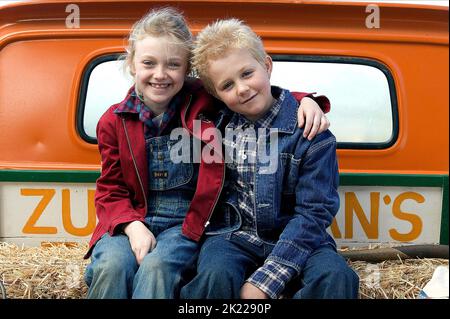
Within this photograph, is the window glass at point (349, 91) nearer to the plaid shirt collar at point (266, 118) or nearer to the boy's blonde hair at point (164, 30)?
the plaid shirt collar at point (266, 118)

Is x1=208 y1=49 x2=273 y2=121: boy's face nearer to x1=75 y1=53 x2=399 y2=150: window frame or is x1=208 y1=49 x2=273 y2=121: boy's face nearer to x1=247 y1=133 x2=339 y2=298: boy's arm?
x1=247 y1=133 x2=339 y2=298: boy's arm

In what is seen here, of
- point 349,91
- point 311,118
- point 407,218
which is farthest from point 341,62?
point 407,218

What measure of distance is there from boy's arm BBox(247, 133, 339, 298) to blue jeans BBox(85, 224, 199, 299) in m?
0.30

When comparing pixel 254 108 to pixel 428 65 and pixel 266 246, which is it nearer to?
pixel 266 246

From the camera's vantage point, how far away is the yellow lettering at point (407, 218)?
294 cm

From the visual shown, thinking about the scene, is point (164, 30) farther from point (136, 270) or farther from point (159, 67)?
point (136, 270)

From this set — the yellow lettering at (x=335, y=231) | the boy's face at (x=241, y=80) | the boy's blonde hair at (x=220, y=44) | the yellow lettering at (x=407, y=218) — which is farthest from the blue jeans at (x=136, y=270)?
the yellow lettering at (x=407, y=218)

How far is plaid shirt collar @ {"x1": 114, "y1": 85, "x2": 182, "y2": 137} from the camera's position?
261cm

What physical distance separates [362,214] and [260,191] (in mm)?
752

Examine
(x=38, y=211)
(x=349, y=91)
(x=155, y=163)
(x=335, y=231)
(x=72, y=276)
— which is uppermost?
(x=349, y=91)

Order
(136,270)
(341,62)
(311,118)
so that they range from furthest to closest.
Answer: (341,62), (311,118), (136,270)

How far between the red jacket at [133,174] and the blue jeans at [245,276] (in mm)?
190

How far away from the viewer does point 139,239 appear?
2422 mm
